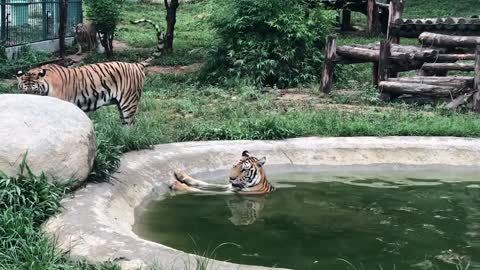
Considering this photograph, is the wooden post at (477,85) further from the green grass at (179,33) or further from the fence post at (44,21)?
the fence post at (44,21)

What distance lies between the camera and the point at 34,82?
804 centimetres

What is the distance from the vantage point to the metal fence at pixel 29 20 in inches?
690

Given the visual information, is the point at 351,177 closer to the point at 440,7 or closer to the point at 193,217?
the point at 193,217

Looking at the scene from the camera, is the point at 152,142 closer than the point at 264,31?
Yes

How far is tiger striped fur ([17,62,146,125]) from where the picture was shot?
8086 mm

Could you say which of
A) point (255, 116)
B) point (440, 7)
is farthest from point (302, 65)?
point (440, 7)

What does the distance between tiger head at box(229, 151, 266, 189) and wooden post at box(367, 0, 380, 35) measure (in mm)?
17562

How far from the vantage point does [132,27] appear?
26.9 metres

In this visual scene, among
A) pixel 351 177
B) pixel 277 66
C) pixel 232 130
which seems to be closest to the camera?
pixel 351 177

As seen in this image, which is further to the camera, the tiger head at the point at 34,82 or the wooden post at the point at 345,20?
the wooden post at the point at 345,20

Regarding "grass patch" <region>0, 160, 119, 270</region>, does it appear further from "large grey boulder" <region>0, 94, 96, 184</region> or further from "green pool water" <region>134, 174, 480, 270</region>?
"green pool water" <region>134, 174, 480, 270</region>

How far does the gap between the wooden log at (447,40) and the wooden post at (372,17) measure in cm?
1011

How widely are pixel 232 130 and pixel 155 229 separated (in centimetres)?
320

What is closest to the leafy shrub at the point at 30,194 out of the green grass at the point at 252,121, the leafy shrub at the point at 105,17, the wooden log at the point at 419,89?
the green grass at the point at 252,121
